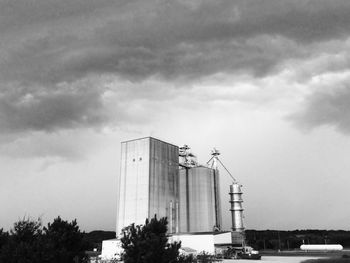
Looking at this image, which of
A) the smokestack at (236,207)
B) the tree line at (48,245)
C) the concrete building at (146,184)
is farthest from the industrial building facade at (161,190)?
the tree line at (48,245)

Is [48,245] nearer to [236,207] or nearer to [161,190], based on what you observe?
[161,190]

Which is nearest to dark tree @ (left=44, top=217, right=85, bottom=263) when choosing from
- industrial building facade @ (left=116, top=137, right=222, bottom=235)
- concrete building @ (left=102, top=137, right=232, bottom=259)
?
concrete building @ (left=102, top=137, right=232, bottom=259)

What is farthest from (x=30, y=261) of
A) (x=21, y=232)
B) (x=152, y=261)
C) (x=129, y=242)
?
(x=152, y=261)

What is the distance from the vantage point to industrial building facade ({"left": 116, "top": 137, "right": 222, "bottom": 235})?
7725 cm

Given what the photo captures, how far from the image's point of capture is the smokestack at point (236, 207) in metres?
95.0

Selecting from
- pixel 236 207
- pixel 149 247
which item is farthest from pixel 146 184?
pixel 149 247

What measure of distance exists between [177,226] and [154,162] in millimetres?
15499

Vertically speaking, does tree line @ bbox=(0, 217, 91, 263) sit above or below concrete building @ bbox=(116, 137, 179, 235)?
below

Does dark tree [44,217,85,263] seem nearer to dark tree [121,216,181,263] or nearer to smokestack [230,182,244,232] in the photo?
dark tree [121,216,181,263]

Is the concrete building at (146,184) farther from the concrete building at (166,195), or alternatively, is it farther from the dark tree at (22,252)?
the dark tree at (22,252)

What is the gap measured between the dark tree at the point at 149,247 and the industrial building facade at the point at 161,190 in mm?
47404

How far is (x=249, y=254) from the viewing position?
235 ft

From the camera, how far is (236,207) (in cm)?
9675

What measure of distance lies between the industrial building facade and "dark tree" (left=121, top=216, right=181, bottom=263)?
47.4 meters
